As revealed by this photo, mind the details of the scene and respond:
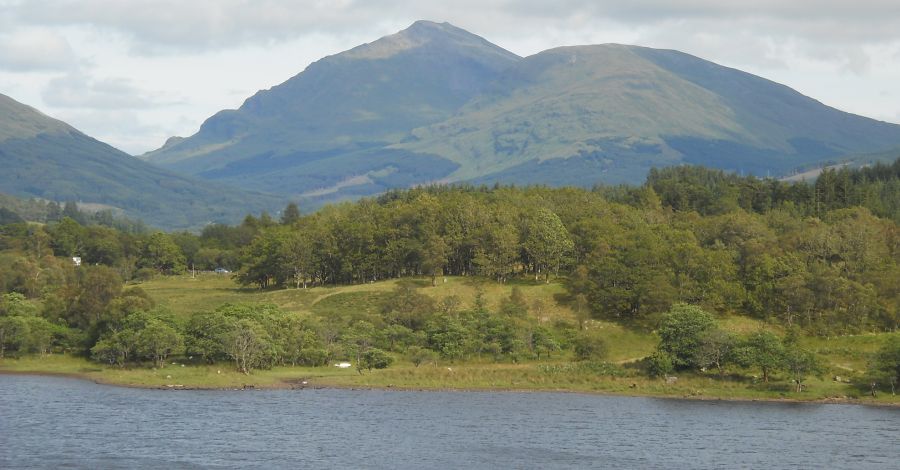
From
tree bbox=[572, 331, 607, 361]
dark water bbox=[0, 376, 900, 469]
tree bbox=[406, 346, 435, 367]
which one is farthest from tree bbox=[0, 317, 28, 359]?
tree bbox=[572, 331, 607, 361]

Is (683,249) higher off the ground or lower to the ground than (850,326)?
higher

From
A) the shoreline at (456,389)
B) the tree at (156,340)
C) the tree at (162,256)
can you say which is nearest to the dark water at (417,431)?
the shoreline at (456,389)

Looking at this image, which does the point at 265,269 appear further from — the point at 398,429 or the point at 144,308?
the point at 398,429

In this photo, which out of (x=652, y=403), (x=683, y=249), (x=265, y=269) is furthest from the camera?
(x=265, y=269)

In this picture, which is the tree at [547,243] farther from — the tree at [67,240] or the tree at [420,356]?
the tree at [67,240]

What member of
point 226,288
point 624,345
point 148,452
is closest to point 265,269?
point 226,288

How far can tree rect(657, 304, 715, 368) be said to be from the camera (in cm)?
9731

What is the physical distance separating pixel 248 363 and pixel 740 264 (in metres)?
61.8

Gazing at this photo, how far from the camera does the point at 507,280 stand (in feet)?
443

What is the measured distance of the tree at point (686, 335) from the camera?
97.3m

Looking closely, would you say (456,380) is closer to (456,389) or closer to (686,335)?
(456,389)

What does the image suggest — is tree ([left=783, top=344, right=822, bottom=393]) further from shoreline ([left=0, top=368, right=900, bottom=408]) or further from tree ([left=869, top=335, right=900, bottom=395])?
tree ([left=869, top=335, right=900, bottom=395])

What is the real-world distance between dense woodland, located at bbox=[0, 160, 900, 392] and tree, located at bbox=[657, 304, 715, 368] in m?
0.18

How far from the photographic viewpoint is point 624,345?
112m
